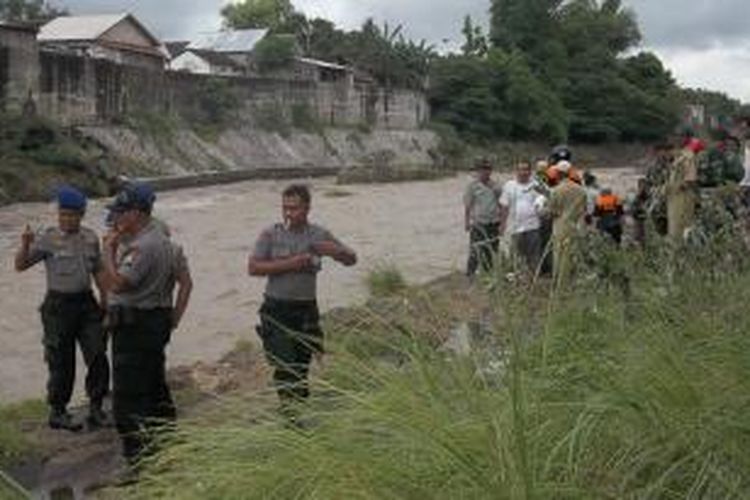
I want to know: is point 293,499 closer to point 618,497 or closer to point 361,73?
point 618,497

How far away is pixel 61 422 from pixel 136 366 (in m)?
1.57

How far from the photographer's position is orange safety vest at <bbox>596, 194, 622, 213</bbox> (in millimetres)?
12375

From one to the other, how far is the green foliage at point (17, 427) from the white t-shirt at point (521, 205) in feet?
15.8

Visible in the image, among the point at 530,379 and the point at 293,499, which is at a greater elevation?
the point at 530,379

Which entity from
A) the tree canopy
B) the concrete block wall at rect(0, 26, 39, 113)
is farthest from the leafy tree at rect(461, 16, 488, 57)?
the concrete block wall at rect(0, 26, 39, 113)

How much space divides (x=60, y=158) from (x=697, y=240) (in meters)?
30.5

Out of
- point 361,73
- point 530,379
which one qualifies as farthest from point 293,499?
point 361,73

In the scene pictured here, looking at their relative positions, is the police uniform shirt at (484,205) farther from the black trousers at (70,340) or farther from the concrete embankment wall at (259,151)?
the concrete embankment wall at (259,151)

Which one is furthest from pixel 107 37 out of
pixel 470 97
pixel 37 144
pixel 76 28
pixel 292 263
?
pixel 292 263

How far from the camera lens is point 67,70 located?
134ft

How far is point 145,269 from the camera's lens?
6684 millimetres

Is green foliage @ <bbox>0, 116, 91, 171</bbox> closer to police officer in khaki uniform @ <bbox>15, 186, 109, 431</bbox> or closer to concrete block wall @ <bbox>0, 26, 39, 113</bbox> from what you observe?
concrete block wall @ <bbox>0, 26, 39, 113</bbox>

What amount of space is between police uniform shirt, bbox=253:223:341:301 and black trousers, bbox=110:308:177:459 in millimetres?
581

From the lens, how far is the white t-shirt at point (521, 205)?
1227 cm
